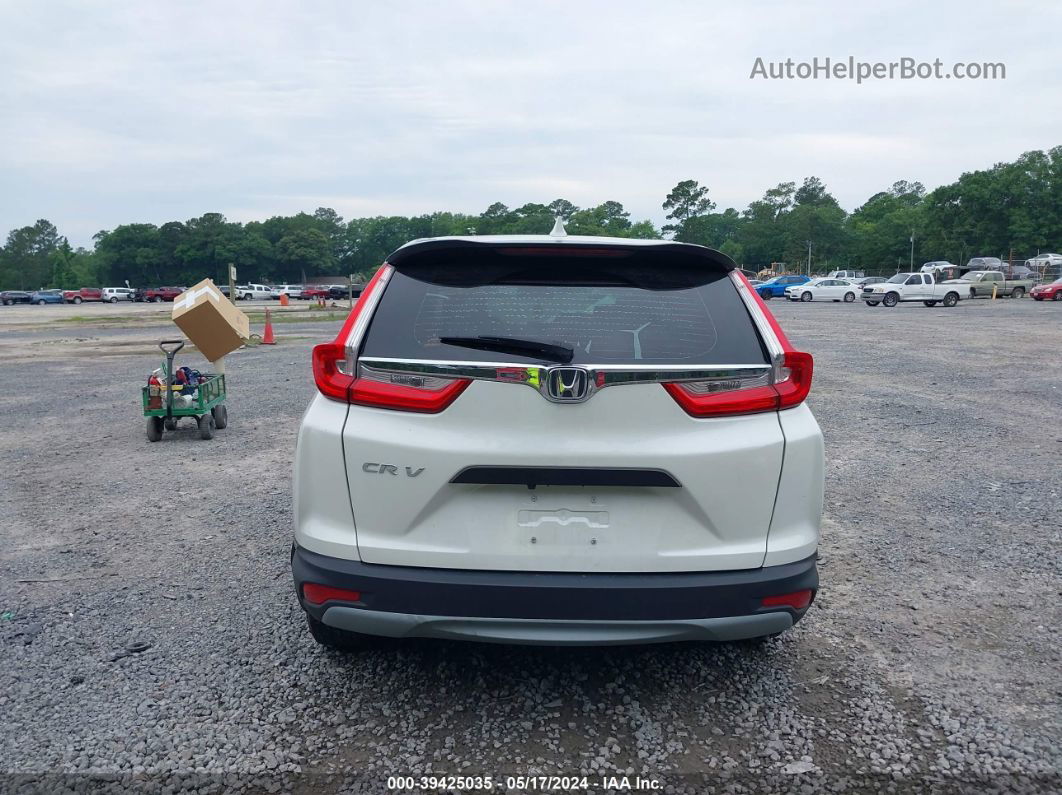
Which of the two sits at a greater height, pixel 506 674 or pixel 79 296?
pixel 79 296

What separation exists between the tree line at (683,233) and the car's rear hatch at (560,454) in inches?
3246

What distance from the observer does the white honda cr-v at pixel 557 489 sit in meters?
2.65

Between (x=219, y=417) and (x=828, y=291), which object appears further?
(x=828, y=291)

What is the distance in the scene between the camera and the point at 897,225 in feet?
333

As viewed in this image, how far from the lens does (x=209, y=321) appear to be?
27.1 ft

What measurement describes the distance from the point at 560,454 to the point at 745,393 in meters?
0.69

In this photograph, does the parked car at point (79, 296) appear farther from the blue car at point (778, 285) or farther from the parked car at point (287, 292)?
the blue car at point (778, 285)

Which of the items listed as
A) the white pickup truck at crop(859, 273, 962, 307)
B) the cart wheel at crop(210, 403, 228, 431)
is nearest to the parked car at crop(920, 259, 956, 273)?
the white pickup truck at crop(859, 273, 962, 307)

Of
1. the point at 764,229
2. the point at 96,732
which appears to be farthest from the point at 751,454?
the point at 764,229

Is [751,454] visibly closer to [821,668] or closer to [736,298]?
[736,298]

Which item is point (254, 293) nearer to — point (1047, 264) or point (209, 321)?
point (1047, 264)

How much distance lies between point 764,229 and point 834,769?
126 m

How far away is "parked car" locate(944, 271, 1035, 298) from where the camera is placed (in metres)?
42.8

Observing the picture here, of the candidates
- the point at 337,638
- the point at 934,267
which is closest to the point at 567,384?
the point at 337,638
